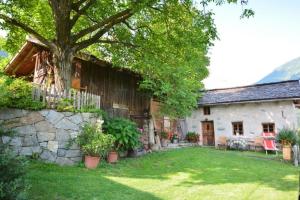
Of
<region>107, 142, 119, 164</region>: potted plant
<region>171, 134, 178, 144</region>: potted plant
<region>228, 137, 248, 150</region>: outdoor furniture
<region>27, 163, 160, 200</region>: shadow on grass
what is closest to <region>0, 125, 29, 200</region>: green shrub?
<region>27, 163, 160, 200</region>: shadow on grass

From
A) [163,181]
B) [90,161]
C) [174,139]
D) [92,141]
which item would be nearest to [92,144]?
[92,141]

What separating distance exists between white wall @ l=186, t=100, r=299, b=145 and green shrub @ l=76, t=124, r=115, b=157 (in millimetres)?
12229

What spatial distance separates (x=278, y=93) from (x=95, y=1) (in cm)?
1285

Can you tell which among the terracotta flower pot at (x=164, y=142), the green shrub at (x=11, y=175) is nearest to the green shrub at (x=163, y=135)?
the terracotta flower pot at (x=164, y=142)

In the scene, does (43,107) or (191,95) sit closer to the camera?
(43,107)

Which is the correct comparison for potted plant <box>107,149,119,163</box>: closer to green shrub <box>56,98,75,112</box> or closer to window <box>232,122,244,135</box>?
green shrub <box>56,98,75,112</box>

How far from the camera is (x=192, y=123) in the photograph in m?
20.9

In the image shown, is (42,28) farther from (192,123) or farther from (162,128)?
(192,123)

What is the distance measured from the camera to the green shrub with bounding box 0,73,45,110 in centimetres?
831

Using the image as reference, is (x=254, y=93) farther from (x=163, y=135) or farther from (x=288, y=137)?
(x=163, y=135)

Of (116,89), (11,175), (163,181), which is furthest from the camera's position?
(116,89)

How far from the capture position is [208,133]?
795 inches

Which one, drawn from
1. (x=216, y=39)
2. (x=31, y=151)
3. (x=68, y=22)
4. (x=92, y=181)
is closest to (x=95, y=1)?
(x=68, y=22)

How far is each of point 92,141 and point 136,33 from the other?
19.7 ft
